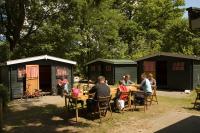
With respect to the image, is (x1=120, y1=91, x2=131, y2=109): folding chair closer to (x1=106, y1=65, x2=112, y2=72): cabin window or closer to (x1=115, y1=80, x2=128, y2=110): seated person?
(x1=115, y1=80, x2=128, y2=110): seated person

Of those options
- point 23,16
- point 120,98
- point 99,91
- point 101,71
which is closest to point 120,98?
point 120,98

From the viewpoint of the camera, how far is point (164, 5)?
48125 mm

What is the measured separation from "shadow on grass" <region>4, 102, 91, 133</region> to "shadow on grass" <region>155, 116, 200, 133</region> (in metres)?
2.63

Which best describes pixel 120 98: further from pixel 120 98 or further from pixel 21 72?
pixel 21 72

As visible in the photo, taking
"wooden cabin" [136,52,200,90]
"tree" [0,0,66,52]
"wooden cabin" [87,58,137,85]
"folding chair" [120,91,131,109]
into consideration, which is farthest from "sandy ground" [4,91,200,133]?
"tree" [0,0,66,52]

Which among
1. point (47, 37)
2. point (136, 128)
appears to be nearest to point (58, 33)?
point (47, 37)

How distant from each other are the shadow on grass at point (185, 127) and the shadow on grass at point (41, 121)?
2.63 meters

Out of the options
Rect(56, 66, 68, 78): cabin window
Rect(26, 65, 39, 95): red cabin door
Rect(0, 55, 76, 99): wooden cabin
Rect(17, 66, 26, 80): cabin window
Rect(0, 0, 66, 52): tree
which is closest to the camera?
Rect(0, 55, 76, 99): wooden cabin

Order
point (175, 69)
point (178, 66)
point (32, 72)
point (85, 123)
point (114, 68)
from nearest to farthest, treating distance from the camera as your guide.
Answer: point (85, 123)
point (32, 72)
point (178, 66)
point (175, 69)
point (114, 68)

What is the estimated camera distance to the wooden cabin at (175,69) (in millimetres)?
25125

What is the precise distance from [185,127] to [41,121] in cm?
504

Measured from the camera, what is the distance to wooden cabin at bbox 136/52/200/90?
82.4 feet

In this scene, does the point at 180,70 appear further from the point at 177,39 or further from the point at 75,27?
the point at 177,39

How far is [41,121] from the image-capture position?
1246cm
